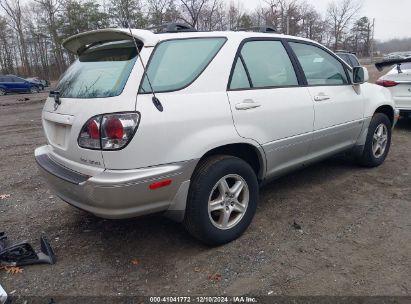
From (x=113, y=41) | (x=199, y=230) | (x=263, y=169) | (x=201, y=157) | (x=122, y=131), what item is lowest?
(x=199, y=230)

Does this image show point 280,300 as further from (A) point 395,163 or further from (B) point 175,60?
(A) point 395,163

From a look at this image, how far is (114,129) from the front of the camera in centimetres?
247

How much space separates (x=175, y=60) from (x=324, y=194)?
95.7 inches

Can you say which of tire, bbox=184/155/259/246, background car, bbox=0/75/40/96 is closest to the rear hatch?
tire, bbox=184/155/259/246

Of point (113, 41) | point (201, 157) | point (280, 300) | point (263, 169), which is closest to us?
point (280, 300)

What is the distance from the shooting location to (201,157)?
2.82 meters

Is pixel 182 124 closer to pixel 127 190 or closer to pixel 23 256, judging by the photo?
pixel 127 190

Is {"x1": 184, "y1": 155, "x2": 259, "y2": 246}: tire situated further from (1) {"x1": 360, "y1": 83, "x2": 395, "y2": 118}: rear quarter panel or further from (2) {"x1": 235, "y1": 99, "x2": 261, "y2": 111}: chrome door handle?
(1) {"x1": 360, "y1": 83, "x2": 395, "y2": 118}: rear quarter panel

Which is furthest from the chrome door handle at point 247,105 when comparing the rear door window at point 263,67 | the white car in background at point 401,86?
the white car in background at point 401,86

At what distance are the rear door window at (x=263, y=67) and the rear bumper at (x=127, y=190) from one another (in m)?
0.96

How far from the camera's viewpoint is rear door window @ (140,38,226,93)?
2682 mm

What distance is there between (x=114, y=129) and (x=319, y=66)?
264 cm

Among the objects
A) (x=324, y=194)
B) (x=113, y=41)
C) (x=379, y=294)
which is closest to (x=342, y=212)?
(x=324, y=194)

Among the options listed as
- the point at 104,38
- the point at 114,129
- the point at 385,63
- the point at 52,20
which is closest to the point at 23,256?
the point at 114,129
